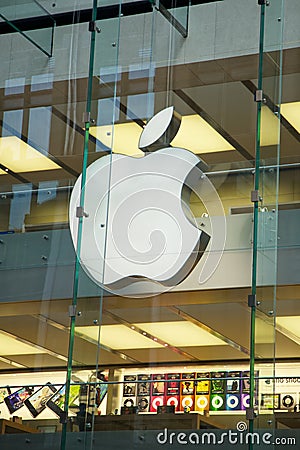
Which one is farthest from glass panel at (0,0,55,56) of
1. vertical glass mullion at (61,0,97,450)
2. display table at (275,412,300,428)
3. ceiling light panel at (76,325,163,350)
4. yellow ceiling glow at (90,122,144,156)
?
display table at (275,412,300,428)

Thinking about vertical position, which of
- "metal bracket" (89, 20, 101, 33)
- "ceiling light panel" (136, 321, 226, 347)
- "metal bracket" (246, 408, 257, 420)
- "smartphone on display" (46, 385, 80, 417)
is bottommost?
"metal bracket" (246, 408, 257, 420)

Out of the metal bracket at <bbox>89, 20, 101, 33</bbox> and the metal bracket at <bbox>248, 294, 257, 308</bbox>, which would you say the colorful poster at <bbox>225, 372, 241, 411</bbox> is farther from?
the metal bracket at <bbox>89, 20, 101, 33</bbox>

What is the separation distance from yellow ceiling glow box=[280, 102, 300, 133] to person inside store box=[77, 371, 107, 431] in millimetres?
2714

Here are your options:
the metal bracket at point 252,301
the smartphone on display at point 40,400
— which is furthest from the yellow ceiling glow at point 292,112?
the smartphone on display at point 40,400

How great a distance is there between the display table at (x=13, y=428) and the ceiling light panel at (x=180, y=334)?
64 centimetres

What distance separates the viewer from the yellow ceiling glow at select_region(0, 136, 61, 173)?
466cm

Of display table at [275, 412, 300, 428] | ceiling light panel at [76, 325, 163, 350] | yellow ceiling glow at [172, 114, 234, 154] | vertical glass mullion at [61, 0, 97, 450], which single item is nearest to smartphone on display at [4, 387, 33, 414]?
vertical glass mullion at [61, 0, 97, 450]

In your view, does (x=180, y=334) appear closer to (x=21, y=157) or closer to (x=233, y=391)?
(x=233, y=391)

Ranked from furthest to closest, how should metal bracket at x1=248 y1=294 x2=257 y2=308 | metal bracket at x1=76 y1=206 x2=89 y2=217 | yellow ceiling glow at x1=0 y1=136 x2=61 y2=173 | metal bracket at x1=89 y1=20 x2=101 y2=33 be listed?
yellow ceiling glow at x1=0 y1=136 x2=61 y2=173
metal bracket at x1=89 y1=20 x2=101 y2=33
metal bracket at x1=76 y1=206 x2=89 y2=217
metal bracket at x1=248 y1=294 x2=257 y2=308

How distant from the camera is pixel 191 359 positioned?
13.6 feet

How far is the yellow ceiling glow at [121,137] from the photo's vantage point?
4.36 meters

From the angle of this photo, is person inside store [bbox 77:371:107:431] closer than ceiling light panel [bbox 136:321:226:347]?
Yes

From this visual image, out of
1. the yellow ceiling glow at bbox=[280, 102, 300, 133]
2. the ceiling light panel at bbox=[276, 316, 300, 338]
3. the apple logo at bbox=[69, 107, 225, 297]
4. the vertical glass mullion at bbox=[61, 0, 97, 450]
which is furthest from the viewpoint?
the ceiling light panel at bbox=[276, 316, 300, 338]

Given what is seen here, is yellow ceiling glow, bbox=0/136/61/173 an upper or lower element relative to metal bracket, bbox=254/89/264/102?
lower
